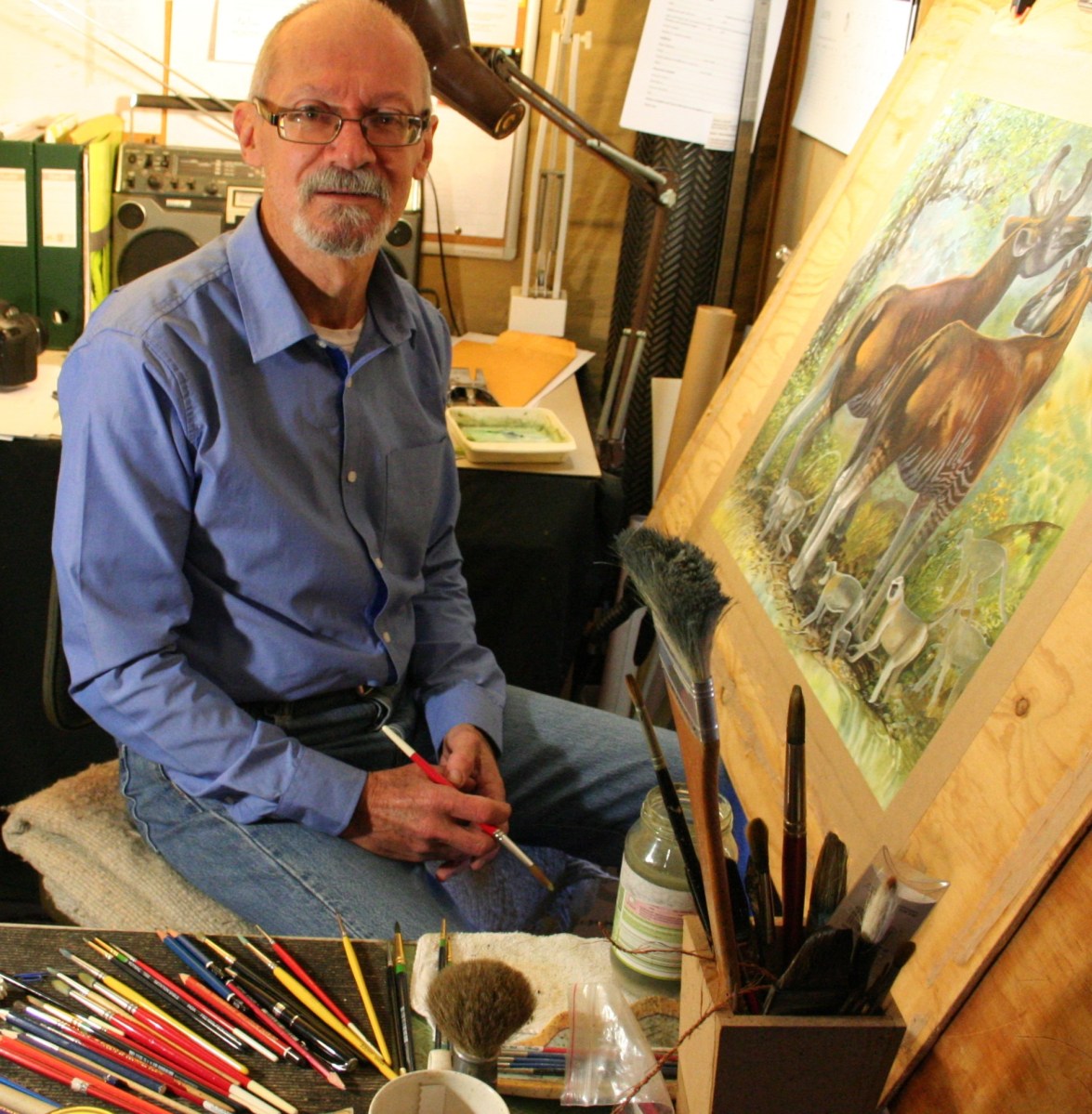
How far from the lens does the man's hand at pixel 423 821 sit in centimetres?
118

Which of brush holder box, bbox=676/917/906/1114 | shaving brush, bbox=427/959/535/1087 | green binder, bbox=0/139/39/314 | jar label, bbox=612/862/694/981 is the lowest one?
green binder, bbox=0/139/39/314

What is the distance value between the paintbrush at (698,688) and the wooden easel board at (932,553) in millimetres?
188

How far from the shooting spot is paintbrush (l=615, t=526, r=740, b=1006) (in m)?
0.59

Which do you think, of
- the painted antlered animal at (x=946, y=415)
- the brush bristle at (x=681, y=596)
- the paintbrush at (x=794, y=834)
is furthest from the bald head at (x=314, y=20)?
the paintbrush at (x=794, y=834)

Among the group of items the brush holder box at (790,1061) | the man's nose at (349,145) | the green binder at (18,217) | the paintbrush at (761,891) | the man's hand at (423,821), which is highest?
the man's nose at (349,145)

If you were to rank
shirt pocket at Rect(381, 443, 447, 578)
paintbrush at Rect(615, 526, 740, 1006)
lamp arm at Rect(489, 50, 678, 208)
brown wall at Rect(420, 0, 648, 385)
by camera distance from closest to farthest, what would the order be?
paintbrush at Rect(615, 526, 740, 1006), shirt pocket at Rect(381, 443, 447, 578), lamp arm at Rect(489, 50, 678, 208), brown wall at Rect(420, 0, 648, 385)

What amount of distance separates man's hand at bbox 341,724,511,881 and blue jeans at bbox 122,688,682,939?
0.02 m

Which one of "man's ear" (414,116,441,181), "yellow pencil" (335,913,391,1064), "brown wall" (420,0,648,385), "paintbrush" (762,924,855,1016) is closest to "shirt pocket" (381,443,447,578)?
"man's ear" (414,116,441,181)

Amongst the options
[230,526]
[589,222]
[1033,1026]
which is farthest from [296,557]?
[589,222]

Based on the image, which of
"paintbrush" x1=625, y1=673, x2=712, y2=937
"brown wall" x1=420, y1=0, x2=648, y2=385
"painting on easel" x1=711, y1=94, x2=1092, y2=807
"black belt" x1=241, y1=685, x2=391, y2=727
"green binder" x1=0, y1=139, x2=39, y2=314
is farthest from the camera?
"brown wall" x1=420, y1=0, x2=648, y2=385

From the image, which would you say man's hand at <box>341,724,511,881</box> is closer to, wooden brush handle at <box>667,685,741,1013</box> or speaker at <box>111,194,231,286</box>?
wooden brush handle at <box>667,685,741,1013</box>

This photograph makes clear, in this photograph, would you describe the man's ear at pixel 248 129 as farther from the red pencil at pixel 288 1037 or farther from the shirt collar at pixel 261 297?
the red pencil at pixel 288 1037

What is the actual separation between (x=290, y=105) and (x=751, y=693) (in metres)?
0.87

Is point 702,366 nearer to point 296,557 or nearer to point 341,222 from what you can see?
point 341,222
